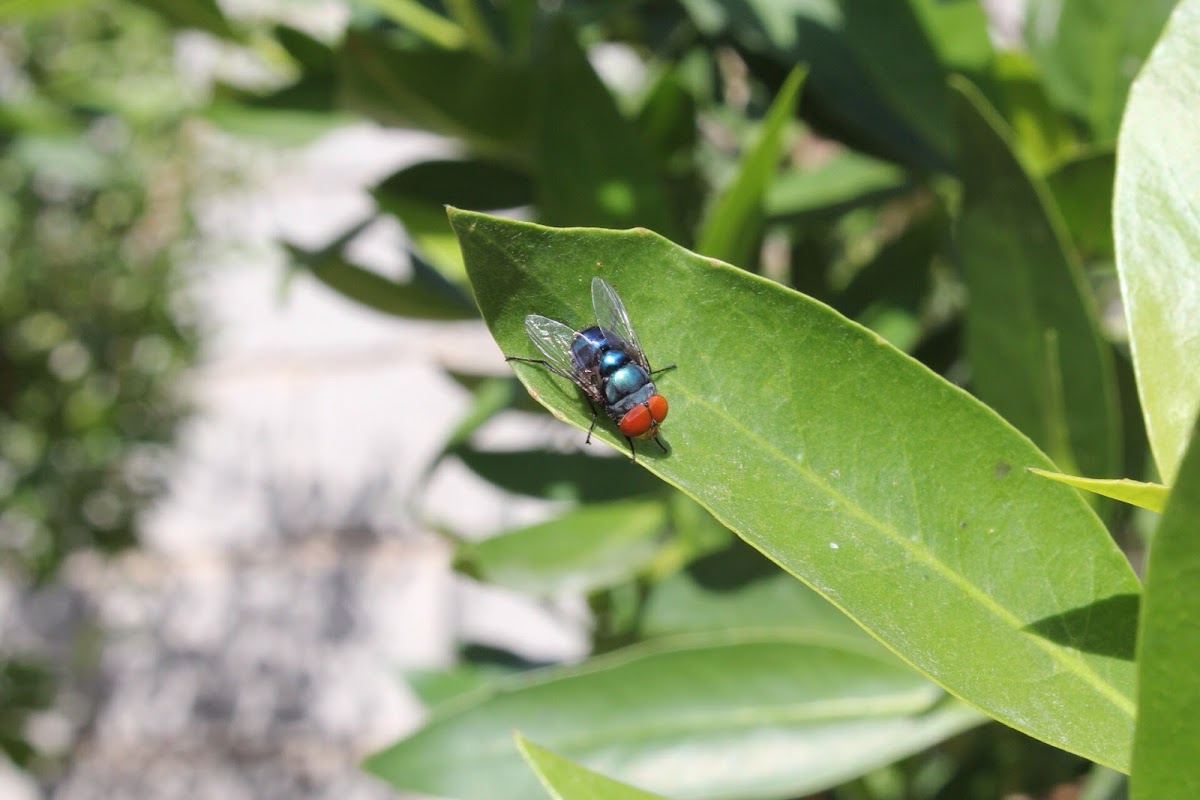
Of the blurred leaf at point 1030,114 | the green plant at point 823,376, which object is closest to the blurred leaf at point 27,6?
the green plant at point 823,376

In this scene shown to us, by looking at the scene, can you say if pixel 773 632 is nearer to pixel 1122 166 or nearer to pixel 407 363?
pixel 1122 166

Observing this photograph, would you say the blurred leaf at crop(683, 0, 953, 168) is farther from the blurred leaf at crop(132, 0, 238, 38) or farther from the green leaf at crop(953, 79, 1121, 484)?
the blurred leaf at crop(132, 0, 238, 38)

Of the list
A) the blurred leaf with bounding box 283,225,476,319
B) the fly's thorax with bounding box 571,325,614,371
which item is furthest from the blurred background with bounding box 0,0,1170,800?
the fly's thorax with bounding box 571,325,614,371

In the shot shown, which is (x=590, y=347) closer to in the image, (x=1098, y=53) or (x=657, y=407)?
(x=657, y=407)

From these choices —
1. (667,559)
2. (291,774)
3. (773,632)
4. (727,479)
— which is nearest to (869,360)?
(727,479)

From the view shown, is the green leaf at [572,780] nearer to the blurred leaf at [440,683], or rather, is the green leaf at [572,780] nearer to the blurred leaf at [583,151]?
the blurred leaf at [583,151]

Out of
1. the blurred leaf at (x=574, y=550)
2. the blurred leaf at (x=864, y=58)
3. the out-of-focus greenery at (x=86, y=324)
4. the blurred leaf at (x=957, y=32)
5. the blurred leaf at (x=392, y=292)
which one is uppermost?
the blurred leaf at (x=957, y=32)

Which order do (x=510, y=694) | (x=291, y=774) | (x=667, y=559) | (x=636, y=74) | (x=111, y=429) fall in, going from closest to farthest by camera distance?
1. (x=510, y=694)
2. (x=667, y=559)
3. (x=636, y=74)
4. (x=111, y=429)
5. (x=291, y=774)

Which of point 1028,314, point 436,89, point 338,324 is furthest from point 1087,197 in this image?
point 338,324
